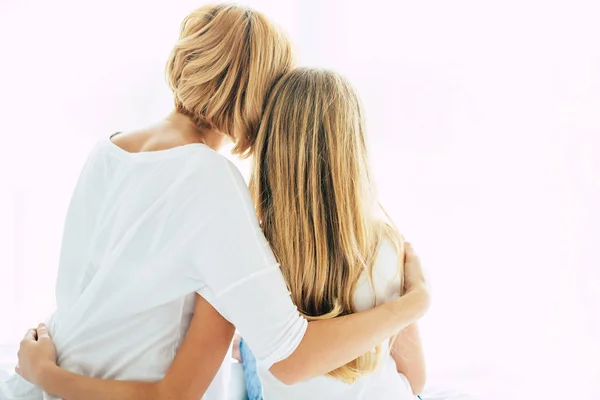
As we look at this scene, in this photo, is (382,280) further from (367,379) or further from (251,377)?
(251,377)

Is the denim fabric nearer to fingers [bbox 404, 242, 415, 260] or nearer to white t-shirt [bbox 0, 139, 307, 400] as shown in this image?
white t-shirt [bbox 0, 139, 307, 400]

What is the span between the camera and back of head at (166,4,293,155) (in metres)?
1.04

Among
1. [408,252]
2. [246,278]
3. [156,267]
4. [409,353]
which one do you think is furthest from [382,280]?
[156,267]

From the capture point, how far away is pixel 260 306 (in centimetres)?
88

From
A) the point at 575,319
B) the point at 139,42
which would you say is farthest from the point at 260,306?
the point at 139,42

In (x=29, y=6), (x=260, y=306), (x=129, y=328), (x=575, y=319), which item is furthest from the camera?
(x=29, y=6)

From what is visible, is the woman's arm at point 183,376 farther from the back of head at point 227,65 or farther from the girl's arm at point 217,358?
the back of head at point 227,65

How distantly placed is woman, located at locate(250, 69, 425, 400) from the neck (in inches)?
3.6

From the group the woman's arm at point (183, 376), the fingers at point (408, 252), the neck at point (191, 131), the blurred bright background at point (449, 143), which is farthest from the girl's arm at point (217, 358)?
the blurred bright background at point (449, 143)

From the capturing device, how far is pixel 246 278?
883mm

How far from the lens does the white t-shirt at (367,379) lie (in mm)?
1088

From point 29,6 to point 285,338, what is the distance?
1.70 metres

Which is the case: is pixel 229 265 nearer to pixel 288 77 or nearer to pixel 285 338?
pixel 285 338

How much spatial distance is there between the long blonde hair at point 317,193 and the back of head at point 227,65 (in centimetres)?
4
